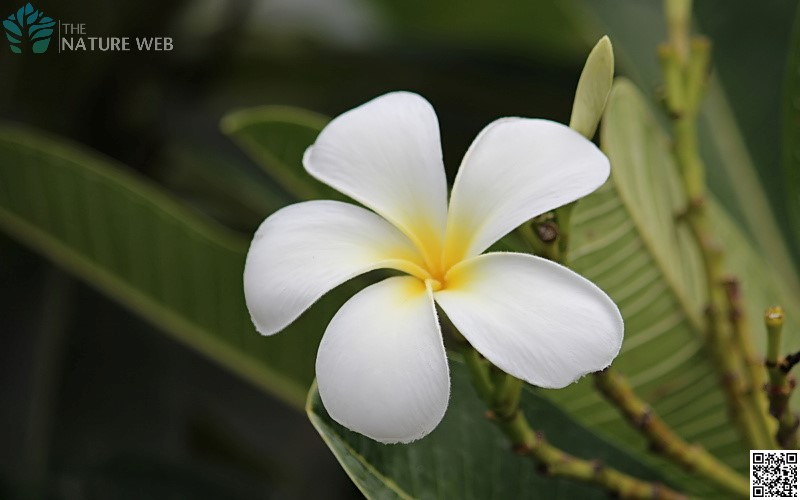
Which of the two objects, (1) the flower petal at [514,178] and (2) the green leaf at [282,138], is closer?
(1) the flower petal at [514,178]

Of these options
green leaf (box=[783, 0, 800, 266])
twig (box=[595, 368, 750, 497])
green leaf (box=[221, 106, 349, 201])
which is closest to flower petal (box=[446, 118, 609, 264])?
twig (box=[595, 368, 750, 497])

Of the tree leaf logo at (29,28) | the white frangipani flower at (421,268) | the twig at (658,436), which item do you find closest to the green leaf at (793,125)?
the twig at (658,436)

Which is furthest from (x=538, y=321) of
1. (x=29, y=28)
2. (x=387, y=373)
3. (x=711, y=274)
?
(x=29, y=28)

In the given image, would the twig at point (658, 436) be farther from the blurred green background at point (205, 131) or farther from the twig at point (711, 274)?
the blurred green background at point (205, 131)

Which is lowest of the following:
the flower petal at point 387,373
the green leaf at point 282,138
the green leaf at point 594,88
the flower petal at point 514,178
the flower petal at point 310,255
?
the green leaf at point 282,138

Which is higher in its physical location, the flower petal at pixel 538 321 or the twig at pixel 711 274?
the flower petal at pixel 538 321

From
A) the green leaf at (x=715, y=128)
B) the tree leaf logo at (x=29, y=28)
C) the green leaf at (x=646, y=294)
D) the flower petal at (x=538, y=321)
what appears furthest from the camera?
the green leaf at (x=715, y=128)

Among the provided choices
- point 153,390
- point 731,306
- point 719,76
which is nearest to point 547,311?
point 731,306

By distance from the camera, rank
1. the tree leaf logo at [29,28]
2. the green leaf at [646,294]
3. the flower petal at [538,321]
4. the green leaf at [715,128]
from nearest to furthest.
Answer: the flower petal at [538,321] → the green leaf at [646,294] → the tree leaf logo at [29,28] → the green leaf at [715,128]

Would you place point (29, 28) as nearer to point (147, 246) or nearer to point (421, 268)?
point (147, 246)
